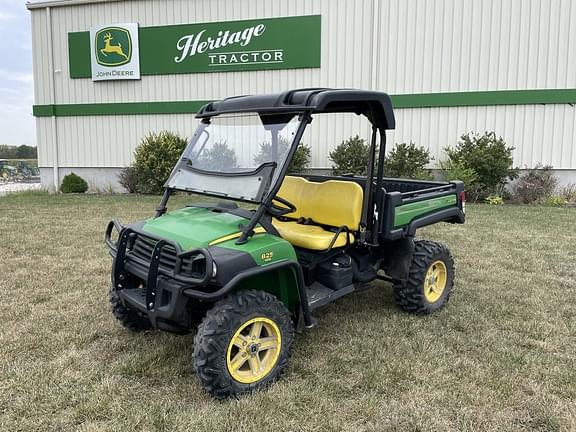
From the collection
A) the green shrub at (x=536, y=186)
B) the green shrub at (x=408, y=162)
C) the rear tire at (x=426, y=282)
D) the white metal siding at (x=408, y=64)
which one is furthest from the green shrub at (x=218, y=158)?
the green shrub at (x=536, y=186)

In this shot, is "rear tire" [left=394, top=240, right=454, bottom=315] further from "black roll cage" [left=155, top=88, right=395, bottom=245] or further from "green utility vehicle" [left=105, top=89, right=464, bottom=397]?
"black roll cage" [left=155, top=88, right=395, bottom=245]

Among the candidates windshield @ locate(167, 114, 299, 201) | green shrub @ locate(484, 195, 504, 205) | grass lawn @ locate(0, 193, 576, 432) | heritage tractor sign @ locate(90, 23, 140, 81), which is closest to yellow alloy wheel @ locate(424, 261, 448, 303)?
grass lawn @ locate(0, 193, 576, 432)

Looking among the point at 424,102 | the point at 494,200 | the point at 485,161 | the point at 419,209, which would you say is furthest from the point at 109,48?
the point at 419,209

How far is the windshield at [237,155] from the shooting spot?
303 cm

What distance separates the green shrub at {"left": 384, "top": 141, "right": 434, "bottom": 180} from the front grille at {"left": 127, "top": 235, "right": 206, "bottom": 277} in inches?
359

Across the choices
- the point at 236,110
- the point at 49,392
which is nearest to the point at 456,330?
the point at 236,110

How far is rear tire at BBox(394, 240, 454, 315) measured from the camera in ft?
13.0

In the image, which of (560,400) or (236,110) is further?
(236,110)

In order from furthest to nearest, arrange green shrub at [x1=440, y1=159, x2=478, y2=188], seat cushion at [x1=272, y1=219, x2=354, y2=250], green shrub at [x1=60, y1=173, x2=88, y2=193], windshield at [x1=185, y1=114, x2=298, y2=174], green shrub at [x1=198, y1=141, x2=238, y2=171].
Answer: green shrub at [x1=60, y1=173, x2=88, y2=193]
green shrub at [x1=440, y1=159, x2=478, y2=188]
seat cushion at [x1=272, y1=219, x2=354, y2=250]
green shrub at [x1=198, y1=141, x2=238, y2=171]
windshield at [x1=185, y1=114, x2=298, y2=174]

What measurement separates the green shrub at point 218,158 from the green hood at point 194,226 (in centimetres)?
32

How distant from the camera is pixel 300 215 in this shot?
13.3 feet

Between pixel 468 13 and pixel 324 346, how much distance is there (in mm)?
10721

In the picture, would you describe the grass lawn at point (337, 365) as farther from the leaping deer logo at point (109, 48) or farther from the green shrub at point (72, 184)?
the leaping deer logo at point (109, 48)

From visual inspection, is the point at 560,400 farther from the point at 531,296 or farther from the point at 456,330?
the point at 531,296
